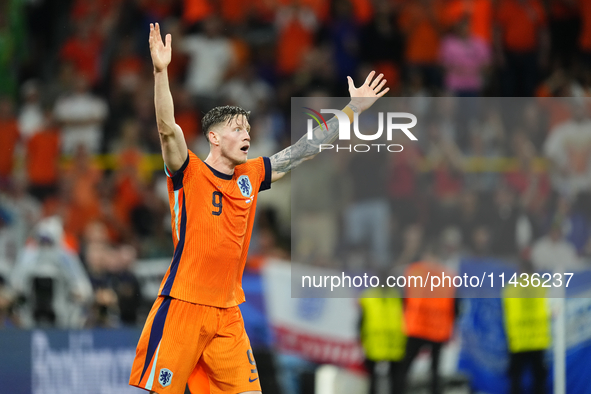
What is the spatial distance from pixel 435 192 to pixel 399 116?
0.81 metres

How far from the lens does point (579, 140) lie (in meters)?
8.10

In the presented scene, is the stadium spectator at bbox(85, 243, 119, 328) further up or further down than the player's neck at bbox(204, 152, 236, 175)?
further down

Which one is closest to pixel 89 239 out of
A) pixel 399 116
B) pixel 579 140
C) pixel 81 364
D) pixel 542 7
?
pixel 81 364

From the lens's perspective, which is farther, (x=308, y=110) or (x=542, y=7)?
(x=542, y=7)

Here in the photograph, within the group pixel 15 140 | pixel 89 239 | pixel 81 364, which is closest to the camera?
pixel 81 364

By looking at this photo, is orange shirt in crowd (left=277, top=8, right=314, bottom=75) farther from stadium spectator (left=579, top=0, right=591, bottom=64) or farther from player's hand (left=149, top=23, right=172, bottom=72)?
player's hand (left=149, top=23, right=172, bottom=72)

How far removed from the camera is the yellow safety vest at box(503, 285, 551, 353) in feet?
25.9

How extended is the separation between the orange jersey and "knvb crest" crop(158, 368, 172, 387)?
43 cm

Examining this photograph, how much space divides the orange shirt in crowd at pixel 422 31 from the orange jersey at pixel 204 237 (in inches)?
240

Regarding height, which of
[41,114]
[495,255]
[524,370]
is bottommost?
[524,370]

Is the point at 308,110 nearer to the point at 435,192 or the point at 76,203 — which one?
the point at 435,192

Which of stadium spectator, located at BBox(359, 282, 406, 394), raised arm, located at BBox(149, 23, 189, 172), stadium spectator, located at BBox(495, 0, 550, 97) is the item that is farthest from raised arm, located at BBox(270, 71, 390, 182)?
stadium spectator, located at BBox(495, 0, 550, 97)

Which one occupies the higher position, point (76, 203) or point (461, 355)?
point (76, 203)

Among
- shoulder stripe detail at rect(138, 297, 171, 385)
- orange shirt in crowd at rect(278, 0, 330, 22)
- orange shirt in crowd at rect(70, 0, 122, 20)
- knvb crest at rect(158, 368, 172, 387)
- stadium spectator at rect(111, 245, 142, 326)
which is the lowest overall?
knvb crest at rect(158, 368, 172, 387)
